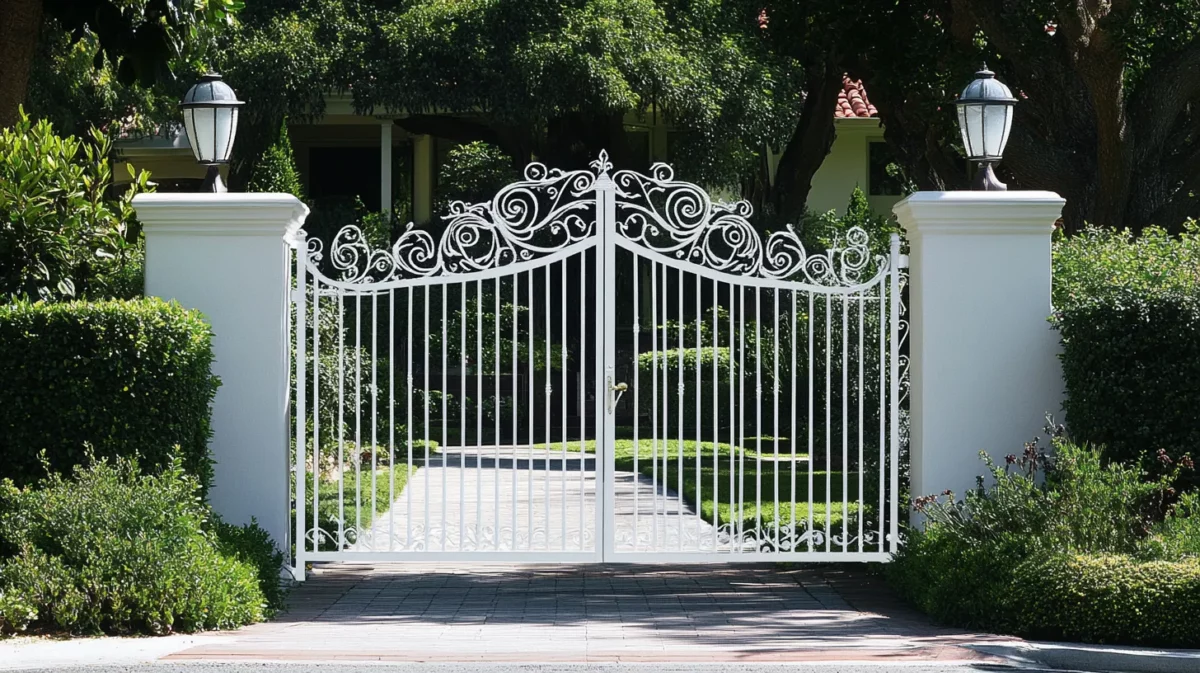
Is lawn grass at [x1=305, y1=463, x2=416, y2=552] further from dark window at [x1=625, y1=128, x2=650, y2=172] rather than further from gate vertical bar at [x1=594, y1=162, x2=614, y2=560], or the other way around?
dark window at [x1=625, y1=128, x2=650, y2=172]

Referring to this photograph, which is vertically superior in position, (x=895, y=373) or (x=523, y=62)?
(x=523, y=62)

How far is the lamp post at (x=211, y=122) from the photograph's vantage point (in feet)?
30.8

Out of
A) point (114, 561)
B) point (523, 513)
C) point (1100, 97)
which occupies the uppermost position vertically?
point (1100, 97)

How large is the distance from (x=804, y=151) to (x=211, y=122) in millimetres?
16249

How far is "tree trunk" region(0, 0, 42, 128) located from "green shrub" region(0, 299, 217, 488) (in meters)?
3.08

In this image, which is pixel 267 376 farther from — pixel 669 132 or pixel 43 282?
pixel 669 132

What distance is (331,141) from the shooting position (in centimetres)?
2784

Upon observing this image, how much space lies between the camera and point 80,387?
8.45m

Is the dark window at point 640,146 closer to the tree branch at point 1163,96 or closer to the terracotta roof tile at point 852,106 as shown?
the terracotta roof tile at point 852,106

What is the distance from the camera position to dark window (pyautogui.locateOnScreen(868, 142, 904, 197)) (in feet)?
95.6

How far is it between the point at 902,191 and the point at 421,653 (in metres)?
22.9

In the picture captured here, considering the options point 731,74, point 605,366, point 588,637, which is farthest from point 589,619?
point 731,74

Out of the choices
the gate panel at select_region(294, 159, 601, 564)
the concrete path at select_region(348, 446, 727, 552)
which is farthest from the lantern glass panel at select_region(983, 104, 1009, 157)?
the concrete path at select_region(348, 446, 727, 552)

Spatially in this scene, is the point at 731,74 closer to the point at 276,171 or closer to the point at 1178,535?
the point at 276,171
